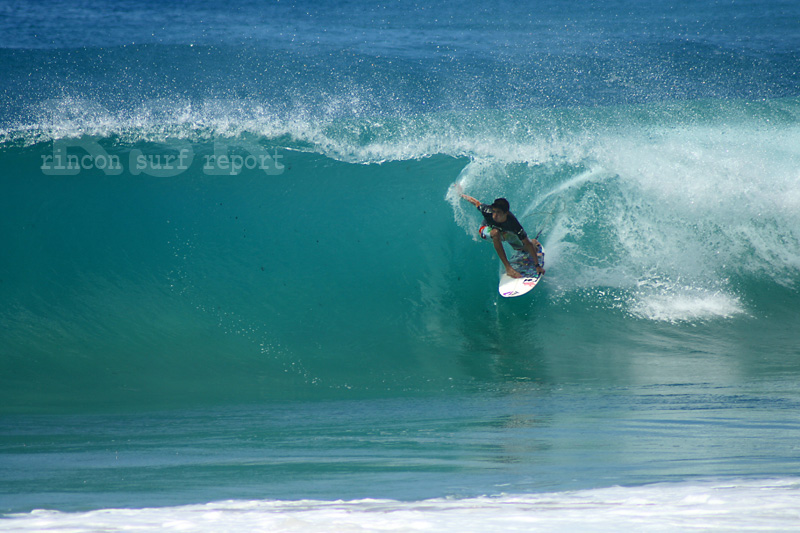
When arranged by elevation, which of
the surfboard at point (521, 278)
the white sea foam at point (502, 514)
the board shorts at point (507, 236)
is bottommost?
the white sea foam at point (502, 514)

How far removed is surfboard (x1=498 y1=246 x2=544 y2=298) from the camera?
6.07m

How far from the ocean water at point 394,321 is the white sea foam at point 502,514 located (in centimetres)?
1

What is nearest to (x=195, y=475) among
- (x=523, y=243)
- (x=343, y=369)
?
(x=343, y=369)

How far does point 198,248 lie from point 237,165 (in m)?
1.39

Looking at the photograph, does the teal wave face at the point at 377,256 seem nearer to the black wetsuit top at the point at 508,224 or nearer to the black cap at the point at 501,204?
the black wetsuit top at the point at 508,224

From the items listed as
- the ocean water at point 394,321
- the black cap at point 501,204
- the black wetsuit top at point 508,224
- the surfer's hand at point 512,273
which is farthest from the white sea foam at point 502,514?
the surfer's hand at point 512,273

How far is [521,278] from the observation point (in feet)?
20.2

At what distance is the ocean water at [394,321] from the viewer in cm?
236

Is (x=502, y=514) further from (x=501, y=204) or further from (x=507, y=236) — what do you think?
(x=507, y=236)

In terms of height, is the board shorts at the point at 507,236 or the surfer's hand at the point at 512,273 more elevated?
the board shorts at the point at 507,236

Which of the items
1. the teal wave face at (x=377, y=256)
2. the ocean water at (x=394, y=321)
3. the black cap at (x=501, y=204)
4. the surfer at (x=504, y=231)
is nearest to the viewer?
the ocean water at (x=394, y=321)

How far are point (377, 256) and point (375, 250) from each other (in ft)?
0.31

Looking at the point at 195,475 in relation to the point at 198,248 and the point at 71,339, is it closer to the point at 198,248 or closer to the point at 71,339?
the point at 71,339

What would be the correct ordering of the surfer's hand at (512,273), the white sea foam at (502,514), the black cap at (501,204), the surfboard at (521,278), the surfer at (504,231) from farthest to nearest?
the surfer's hand at (512,273) < the surfboard at (521,278) < the surfer at (504,231) < the black cap at (501,204) < the white sea foam at (502,514)
